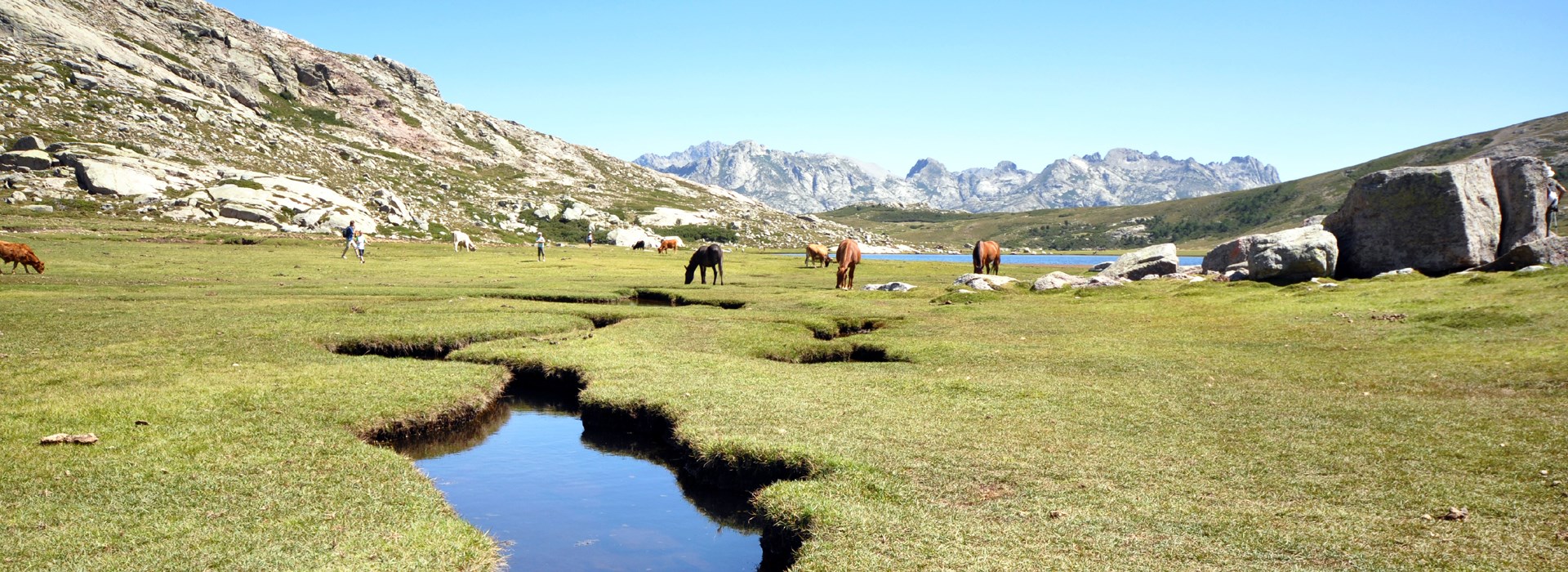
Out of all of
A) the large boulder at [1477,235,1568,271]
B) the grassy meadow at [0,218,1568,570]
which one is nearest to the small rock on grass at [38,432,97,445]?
the grassy meadow at [0,218,1568,570]

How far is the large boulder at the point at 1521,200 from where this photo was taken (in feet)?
130

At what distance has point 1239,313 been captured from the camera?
105 ft

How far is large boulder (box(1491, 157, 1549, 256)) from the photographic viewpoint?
39500 millimetres

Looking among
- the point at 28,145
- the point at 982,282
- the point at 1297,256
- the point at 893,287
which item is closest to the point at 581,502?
the point at 982,282

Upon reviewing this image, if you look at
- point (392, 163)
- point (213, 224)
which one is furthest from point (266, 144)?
point (213, 224)

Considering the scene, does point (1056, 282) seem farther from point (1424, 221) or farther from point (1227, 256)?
point (1424, 221)

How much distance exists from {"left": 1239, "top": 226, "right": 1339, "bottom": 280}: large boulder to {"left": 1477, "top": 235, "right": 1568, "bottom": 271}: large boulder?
6.62m

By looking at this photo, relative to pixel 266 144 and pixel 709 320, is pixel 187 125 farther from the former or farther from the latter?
pixel 709 320

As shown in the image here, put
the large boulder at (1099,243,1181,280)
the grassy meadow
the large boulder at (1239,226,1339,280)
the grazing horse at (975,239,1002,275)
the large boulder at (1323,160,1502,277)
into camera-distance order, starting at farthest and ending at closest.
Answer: the grazing horse at (975,239,1002,275), the large boulder at (1099,243,1181,280), the large boulder at (1239,226,1339,280), the large boulder at (1323,160,1502,277), the grassy meadow

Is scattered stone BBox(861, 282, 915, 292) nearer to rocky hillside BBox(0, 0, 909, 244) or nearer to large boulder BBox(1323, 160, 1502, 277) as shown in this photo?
large boulder BBox(1323, 160, 1502, 277)

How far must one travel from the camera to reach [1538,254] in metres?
34.2

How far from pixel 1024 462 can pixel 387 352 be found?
67.8 feet

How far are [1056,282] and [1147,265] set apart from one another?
36.7 feet

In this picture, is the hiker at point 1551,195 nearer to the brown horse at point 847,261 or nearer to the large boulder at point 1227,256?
the large boulder at point 1227,256
